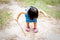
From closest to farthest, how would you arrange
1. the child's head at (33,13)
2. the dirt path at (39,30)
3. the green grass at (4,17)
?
the child's head at (33,13)
the dirt path at (39,30)
the green grass at (4,17)

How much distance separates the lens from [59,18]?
4.25 m

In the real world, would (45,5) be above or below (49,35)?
above

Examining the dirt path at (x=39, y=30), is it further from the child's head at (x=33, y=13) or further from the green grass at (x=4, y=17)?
the child's head at (x=33, y=13)

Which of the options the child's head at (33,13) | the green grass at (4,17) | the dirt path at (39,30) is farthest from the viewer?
the green grass at (4,17)

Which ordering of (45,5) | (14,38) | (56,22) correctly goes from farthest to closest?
(45,5) → (56,22) → (14,38)

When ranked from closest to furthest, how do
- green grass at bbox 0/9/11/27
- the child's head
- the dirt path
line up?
the child's head, the dirt path, green grass at bbox 0/9/11/27

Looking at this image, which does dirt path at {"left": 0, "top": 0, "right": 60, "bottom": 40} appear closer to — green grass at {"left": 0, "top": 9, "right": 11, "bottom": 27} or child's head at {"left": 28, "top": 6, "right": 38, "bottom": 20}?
green grass at {"left": 0, "top": 9, "right": 11, "bottom": 27}

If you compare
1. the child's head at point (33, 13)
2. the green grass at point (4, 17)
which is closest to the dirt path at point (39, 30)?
the green grass at point (4, 17)

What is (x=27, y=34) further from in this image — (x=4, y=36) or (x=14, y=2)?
(x=14, y=2)

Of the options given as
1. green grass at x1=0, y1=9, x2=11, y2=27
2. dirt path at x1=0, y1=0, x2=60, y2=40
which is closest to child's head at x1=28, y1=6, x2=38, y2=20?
dirt path at x1=0, y1=0, x2=60, y2=40

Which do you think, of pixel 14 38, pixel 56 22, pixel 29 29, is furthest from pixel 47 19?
pixel 14 38

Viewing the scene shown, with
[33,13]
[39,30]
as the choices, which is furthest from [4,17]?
[33,13]

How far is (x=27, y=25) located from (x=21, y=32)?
0.68 ft

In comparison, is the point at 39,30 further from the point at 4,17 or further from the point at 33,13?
the point at 4,17
